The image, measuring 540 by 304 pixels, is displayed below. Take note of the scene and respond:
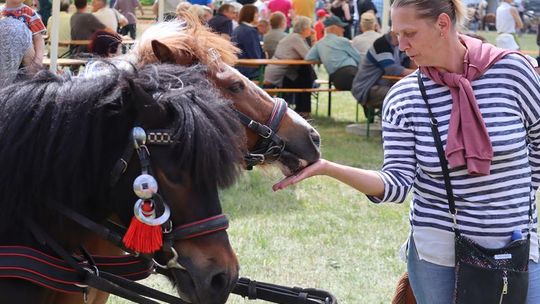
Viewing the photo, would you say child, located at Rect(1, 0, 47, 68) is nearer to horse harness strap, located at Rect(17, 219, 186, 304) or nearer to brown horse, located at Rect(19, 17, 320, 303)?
brown horse, located at Rect(19, 17, 320, 303)

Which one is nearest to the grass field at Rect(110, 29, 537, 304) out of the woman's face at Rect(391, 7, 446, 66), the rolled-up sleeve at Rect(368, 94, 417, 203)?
the rolled-up sleeve at Rect(368, 94, 417, 203)

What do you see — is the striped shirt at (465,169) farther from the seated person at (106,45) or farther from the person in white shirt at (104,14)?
the person in white shirt at (104,14)

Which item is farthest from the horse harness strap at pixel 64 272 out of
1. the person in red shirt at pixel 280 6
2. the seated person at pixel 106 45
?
the person in red shirt at pixel 280 6

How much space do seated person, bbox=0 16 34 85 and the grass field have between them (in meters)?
1.97

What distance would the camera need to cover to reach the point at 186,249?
2.60m

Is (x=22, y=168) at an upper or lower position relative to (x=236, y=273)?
upper

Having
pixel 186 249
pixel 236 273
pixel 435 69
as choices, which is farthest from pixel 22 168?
pixel 435 69

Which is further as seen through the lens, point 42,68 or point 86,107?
point 42,68

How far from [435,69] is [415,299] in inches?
33.9

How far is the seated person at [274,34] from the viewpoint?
14141 millimetres

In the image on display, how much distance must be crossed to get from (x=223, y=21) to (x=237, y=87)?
8313mm

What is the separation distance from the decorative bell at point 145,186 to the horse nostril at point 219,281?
11.9 inches

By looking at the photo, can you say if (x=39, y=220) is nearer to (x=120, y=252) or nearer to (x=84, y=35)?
(x=120, y=252)

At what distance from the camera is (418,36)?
2.90m
